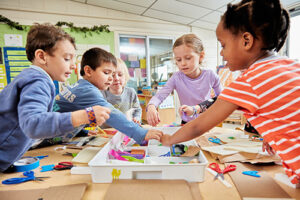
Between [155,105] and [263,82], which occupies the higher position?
[263,82]

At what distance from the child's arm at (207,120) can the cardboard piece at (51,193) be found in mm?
338

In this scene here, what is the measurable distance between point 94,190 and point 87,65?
73cm

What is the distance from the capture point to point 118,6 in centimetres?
338

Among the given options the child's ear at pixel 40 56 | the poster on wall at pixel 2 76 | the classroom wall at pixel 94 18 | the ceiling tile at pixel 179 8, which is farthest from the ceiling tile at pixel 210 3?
the poster on wall at pixel 2 76

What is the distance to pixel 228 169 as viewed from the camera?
577 mm

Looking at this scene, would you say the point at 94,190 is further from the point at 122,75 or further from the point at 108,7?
the point at 108,7

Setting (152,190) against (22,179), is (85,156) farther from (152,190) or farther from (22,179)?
(152,190)

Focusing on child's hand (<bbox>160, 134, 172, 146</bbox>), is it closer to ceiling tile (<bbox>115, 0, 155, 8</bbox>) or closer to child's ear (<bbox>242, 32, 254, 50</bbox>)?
child's ear (<bbox>242, 32, 254, 50</bbox>)

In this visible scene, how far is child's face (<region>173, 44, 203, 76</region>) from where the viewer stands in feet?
3.99

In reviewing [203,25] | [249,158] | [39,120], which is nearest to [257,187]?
[249,158]

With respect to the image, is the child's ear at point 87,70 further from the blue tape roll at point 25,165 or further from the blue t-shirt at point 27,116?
the blue tape roll at point 25,165

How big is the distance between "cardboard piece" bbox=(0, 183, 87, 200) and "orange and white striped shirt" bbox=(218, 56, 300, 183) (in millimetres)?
479

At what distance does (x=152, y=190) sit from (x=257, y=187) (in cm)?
28

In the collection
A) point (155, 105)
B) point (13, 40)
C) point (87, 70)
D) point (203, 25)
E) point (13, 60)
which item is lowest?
point (155, 105)
